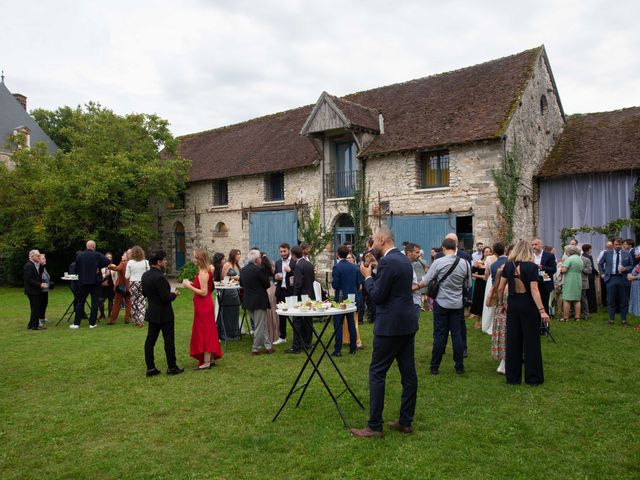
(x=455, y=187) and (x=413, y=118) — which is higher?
(x=413, y=118)

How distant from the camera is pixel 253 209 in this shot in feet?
74.4

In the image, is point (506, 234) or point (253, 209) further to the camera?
point (253, 209)

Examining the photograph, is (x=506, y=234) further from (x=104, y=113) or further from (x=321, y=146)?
(x=104, y=113)

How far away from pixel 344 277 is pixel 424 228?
917cm

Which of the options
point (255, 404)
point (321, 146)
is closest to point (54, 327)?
point (255, 404)

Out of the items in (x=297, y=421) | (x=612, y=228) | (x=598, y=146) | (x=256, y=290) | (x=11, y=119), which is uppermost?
(x=11, y=119)

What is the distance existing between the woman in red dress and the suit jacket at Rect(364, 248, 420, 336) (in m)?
3.43

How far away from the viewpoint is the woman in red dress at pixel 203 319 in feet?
24.7

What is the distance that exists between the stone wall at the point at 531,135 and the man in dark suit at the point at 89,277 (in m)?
12.3

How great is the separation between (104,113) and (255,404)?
20808mm

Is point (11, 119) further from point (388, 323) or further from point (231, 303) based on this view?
point (388, 323)

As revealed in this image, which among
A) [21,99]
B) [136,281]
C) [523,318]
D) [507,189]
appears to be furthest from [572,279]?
[21,99]

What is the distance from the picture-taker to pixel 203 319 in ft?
25.0

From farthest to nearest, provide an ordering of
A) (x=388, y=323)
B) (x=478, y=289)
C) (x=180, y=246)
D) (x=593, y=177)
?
(x=180, y=246), (x=593, y=177), (x=478, y=289), (x=388, y=323)
